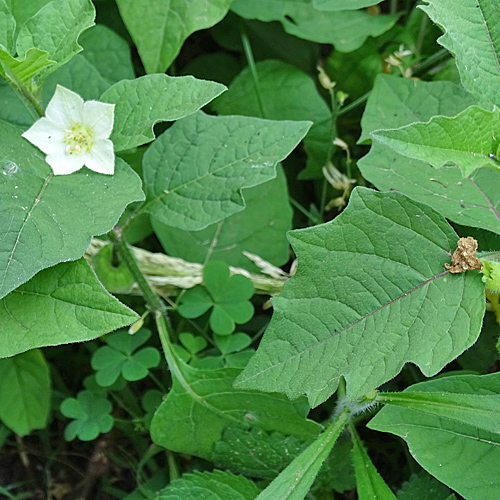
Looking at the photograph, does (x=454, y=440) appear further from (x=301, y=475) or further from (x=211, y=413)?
(x=211, y=413)

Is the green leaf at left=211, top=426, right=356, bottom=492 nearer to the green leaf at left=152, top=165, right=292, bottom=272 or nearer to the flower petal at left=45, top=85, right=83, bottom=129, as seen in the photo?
the green leaf at left=152, top=165, right=292, bottom=272

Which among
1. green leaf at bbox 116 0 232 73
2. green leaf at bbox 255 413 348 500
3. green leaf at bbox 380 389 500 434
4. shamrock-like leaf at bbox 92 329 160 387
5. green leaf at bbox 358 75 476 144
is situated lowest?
Result: shamrock-like leaf at bbox 92 329 160 387

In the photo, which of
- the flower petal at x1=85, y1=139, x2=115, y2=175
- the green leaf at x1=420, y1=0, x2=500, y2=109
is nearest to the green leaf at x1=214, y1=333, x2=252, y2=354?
the flower petal at x1=85, y1=139, x2=115, y2=175

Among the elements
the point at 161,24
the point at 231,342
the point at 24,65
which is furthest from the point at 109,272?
the point at 161,24

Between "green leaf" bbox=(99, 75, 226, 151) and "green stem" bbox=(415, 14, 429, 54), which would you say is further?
"green stem" bbox=(415, 14, 429, 54)

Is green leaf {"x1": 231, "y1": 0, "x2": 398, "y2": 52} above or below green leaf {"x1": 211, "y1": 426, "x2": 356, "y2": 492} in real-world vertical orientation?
above

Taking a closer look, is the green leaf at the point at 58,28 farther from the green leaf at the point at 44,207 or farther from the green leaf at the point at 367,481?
the green leaf at the point at 367,481
